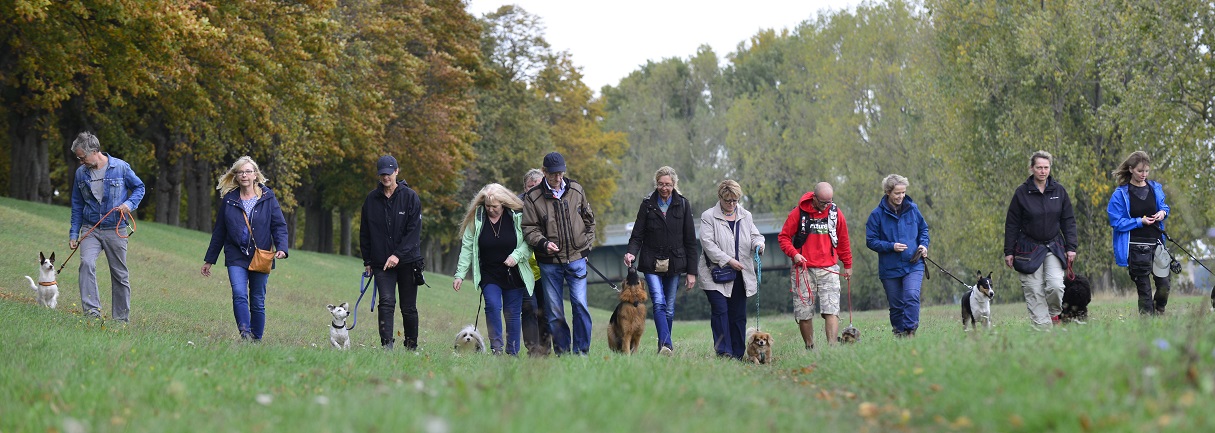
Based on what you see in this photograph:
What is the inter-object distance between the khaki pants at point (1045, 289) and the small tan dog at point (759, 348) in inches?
110

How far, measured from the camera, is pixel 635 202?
68.3 m

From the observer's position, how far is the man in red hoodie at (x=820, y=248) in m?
12.8

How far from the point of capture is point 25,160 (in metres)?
31.5

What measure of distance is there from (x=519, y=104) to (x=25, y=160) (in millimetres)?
22656

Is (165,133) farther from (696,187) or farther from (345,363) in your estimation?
(696,187)

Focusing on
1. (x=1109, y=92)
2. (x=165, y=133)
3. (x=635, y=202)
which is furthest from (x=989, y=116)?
(x=635, y=202)

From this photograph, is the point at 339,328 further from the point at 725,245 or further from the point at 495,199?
the point at 725,245

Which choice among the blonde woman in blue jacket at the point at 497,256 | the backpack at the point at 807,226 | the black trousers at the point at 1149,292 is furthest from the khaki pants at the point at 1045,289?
the blonde woman in blue jacket at the point at 497,256

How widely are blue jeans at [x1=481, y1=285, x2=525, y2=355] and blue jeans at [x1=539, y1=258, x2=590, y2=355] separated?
345 millimetres

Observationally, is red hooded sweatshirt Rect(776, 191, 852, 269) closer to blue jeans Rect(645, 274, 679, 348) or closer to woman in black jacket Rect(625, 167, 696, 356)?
woman in black jacket Rect(625, 167, 696, 356)

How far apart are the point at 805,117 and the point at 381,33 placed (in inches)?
1077

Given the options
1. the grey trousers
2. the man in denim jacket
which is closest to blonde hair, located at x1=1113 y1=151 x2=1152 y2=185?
the man in denim jacket

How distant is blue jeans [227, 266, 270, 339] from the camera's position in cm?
1208

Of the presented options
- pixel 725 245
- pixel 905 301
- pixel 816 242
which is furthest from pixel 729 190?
pixel 905 301
